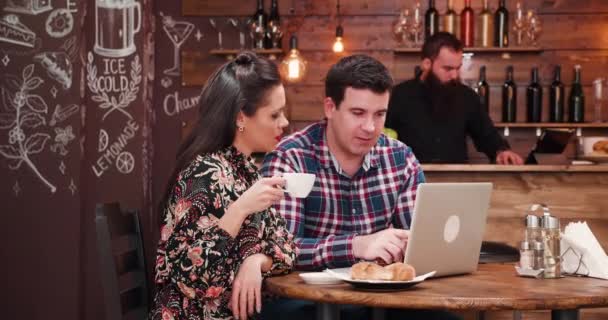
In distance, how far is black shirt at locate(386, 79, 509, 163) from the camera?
5.51 metres

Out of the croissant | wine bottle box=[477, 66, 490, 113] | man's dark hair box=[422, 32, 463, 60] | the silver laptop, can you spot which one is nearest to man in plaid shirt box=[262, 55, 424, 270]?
the silver laptop

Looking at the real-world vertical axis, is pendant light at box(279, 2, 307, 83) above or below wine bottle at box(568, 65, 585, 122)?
above

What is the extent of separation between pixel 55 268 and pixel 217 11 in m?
2.09

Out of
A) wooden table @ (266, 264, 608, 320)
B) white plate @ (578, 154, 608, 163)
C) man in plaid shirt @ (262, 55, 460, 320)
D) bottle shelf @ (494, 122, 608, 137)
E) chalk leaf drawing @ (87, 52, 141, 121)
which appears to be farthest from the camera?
bottle shelf @ (494, 122, 608, 137)

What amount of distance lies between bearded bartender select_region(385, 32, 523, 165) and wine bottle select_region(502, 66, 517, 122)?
0.44 m

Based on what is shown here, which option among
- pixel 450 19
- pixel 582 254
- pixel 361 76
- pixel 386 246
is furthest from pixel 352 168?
pixel 450 19

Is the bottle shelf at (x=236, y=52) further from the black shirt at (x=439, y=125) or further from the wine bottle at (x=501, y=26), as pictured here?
the wine bottle at (x=501, y=26)

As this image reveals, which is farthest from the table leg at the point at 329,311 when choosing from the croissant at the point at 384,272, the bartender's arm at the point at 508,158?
the bartender's arm at the point at 508,158

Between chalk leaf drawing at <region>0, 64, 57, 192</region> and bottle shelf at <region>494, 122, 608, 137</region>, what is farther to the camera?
bottle shelf at <region>494, 122, 608, 137</region>

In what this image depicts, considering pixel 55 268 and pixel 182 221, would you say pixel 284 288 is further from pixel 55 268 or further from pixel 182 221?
pixel 55 268

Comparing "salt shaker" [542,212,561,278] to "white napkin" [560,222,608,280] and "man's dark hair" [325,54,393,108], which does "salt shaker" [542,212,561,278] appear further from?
"man's dark hair" [325,54,393,108]

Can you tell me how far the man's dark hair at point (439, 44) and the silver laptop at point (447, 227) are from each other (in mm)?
3056

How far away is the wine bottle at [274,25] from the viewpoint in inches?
233

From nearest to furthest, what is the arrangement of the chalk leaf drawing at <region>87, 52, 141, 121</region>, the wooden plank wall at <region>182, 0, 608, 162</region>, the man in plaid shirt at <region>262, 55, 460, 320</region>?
the man in plaid shirt at <region>262, 55, 460, 320</region>
the chalk leaf drawing at <region>87, 52, 141, 121</region>
the wooden plank wall at <region>182, 0, 608, 162</region>
